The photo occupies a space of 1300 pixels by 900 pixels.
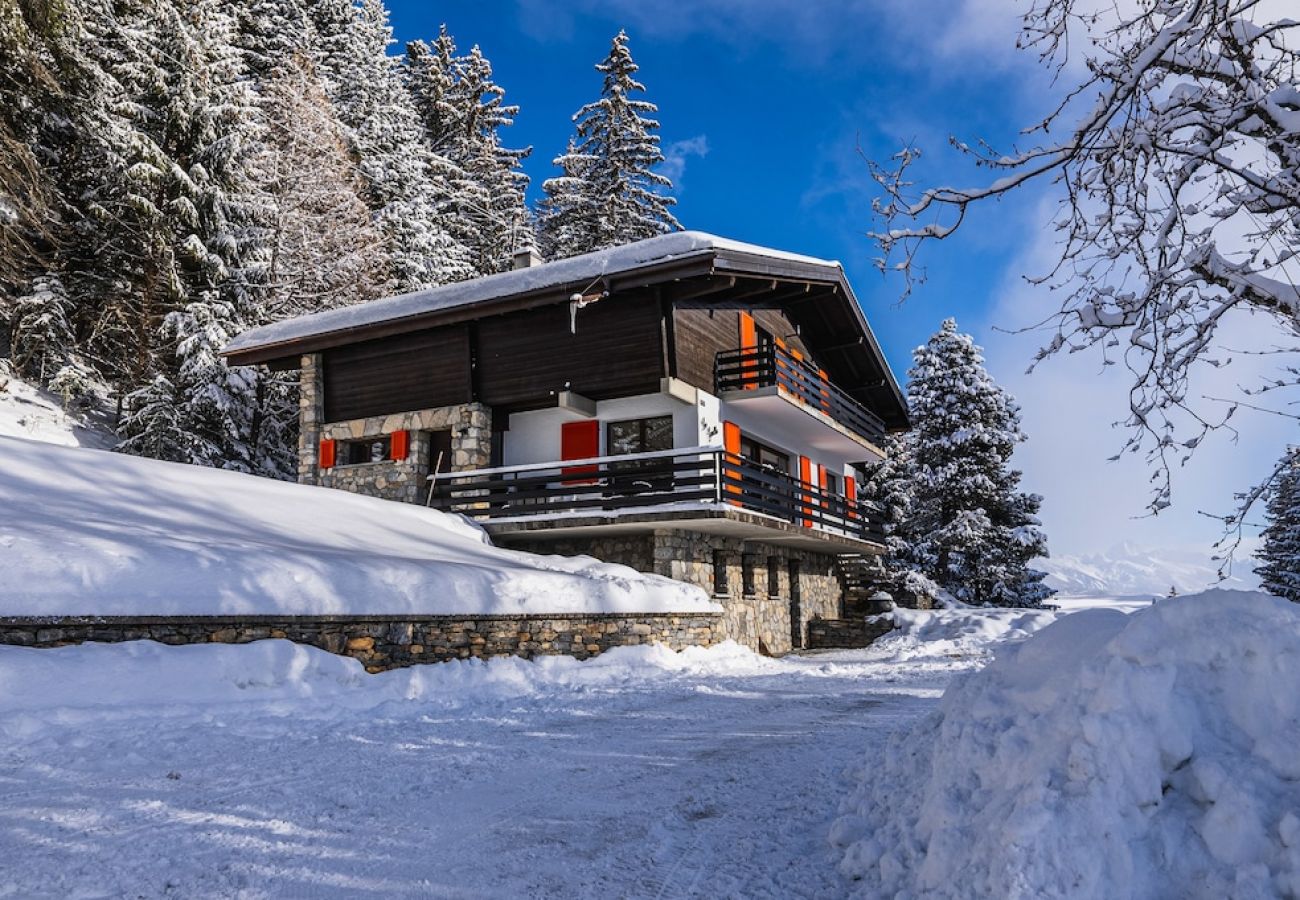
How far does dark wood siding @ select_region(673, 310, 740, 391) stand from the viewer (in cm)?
1812

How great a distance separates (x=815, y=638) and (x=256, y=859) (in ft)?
65.6

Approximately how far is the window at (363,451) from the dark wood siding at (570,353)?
10.7ft

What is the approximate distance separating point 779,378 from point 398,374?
9.59 meters

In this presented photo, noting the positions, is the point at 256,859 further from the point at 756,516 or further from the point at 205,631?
the point at 756,516

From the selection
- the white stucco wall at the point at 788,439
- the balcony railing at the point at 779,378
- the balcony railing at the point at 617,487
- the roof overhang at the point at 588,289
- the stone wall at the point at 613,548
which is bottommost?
the stone wall at the point at 613,548

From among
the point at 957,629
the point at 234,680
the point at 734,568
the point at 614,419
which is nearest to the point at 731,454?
the point at 614,419

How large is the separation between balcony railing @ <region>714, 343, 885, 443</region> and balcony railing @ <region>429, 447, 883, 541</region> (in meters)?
2.13

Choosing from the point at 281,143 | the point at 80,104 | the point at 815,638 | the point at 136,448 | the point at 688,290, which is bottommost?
the point at 815,638

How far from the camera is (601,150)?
36125 mm

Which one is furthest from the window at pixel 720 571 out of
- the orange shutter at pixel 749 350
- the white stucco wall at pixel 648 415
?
the orange shutter at pixel 749 350

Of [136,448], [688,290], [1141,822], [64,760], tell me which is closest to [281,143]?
[136,448]

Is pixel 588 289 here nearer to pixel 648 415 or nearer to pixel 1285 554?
pixel 648 415

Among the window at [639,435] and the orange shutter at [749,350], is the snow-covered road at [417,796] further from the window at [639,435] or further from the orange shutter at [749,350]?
the orange shutter at [749,350]

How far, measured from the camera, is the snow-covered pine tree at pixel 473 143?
4072 centimetres
